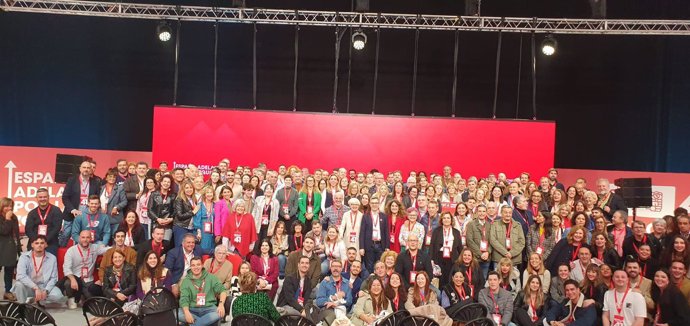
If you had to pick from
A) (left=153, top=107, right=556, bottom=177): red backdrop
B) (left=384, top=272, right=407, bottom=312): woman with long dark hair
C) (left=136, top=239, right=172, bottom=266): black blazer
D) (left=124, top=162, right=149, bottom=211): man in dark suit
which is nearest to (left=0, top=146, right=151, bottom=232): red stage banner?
(left=153, top=107, right=556, bottom=177): red backdrop

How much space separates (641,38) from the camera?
1359 cm

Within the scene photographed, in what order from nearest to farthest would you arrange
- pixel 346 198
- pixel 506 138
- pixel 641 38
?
pixel 346 198, pixel 506 138, pixel 641 38

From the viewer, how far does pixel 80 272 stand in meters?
7.77

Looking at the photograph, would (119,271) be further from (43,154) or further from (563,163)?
(563,163)

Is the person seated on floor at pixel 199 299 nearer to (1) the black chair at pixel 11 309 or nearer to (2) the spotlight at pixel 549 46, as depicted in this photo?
(1) the black chair at pixel 11 309

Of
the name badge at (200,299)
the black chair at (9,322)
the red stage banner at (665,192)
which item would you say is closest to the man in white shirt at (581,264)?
the name badge at (200,299)

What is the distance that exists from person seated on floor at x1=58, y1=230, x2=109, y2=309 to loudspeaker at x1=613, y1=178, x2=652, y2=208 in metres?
7.37

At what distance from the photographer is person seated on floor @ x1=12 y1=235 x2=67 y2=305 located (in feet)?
24.3

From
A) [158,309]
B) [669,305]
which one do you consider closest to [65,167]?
[158,309]

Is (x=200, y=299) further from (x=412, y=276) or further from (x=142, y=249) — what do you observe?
(x=412, y=276)

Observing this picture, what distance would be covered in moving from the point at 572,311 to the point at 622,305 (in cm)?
56

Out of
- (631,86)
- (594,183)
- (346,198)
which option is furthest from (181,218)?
(631,86)

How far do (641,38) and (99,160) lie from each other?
446 inches

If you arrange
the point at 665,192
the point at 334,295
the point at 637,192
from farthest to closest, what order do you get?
1. the point at 665,192
2. the point at 637,192
3. the point at 334,295
